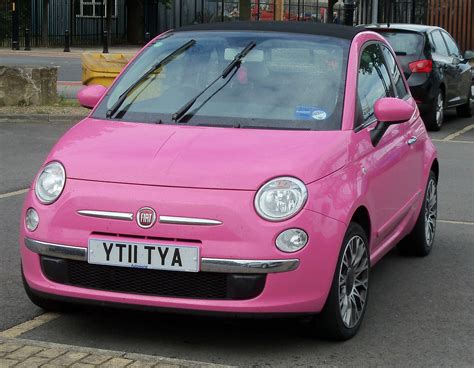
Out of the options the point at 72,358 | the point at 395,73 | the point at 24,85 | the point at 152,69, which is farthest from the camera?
the point at 24,85

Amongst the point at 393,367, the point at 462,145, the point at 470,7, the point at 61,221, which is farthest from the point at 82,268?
the point at 470,7

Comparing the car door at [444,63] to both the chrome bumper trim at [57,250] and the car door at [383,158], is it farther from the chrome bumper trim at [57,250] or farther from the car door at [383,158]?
the chrome bumper trim at [57,250]

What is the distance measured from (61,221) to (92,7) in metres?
39.9

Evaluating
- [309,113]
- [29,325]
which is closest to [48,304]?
[29,325]

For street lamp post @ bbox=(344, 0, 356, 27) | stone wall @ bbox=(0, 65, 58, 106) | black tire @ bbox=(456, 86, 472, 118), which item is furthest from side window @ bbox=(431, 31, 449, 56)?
stone wall @ bbox=(0, 65, 58, 106)

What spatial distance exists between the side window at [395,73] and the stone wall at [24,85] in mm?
9663

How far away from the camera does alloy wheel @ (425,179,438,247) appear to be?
684 centimetres

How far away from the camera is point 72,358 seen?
4293 millimetres

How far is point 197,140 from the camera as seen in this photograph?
15.9ft

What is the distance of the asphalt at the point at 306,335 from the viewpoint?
4.62m

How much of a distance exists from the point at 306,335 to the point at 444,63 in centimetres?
1144

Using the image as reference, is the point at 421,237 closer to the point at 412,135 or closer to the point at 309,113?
the point at 412,135

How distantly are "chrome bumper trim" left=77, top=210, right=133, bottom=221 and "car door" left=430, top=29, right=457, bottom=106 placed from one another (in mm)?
11347

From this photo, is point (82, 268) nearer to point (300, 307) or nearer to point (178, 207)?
point (178, 207)
